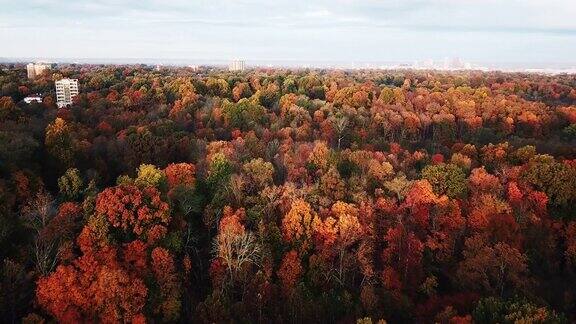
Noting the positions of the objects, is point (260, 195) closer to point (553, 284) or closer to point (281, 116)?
point (553, 284)

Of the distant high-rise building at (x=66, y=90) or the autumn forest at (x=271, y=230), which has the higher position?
the distant high-rise building at (x=66, y=90)

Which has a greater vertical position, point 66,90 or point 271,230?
point 66,90

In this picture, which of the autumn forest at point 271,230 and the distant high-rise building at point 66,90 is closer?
the autumn forest at point 271,230

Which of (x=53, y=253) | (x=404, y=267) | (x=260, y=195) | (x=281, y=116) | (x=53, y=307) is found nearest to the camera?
(x=53, y=307)

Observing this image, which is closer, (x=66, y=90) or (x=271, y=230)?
(x=271, y=230)

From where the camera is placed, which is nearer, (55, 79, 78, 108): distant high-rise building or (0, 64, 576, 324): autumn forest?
(0, 64, 576, 324): autumn forest

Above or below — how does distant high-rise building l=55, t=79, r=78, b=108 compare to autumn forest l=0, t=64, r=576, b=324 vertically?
above

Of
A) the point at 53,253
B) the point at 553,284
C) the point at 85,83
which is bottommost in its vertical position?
the point at 553,284

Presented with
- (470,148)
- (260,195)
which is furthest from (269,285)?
(470,148)
